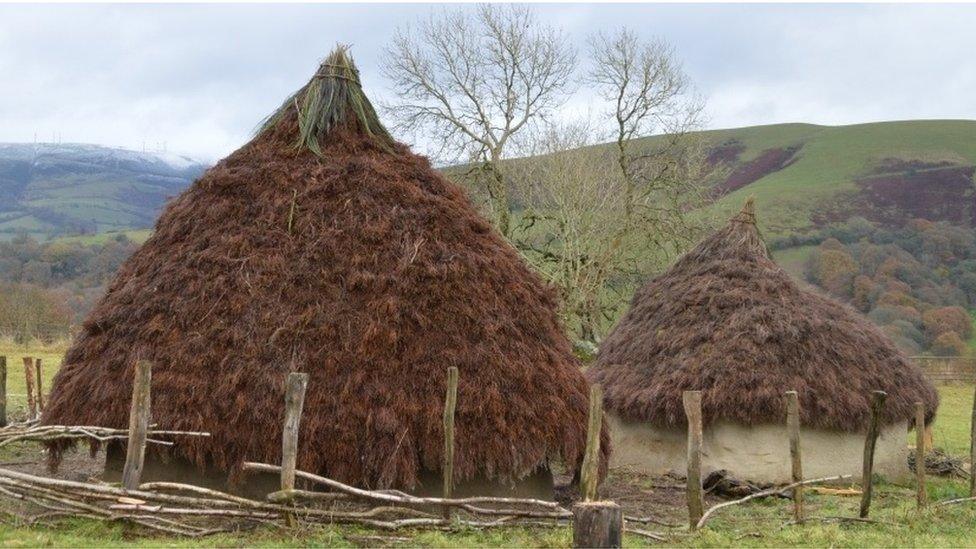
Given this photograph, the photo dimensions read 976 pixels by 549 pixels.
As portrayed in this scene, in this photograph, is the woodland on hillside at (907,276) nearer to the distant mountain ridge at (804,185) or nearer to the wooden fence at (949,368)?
the wooden fence at (949,368)

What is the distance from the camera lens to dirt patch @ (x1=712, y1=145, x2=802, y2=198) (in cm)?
8138

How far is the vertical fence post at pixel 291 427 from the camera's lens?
7.79 metres

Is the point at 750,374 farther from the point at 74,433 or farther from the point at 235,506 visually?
the point at 74,433

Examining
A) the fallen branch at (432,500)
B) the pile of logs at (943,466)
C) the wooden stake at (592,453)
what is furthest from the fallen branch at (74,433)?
the pile of logs at (943,466)

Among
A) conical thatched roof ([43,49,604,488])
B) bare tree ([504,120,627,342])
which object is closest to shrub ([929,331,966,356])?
bare tree ([504,120,627,342])

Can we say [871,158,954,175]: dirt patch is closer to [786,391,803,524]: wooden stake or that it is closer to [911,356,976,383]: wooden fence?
[911,356,976,383]: wooden fence

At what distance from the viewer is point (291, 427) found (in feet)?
25.7

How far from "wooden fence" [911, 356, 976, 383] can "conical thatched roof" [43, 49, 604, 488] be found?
27.6 meters

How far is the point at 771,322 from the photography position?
13766 millimetres

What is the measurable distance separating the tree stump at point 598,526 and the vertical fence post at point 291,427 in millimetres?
2774

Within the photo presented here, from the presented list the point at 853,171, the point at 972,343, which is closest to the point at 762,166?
the point at 853,171

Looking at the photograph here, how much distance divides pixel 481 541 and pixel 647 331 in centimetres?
725

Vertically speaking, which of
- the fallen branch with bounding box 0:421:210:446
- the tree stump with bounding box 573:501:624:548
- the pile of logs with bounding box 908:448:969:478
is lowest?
the pile of logs with bounding box 908:448:969:478

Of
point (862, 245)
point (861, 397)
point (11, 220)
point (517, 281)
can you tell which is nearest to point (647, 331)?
point (861, 397)
